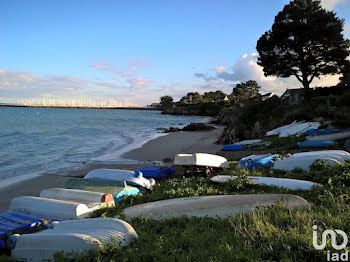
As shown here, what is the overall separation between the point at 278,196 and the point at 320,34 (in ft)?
85.4

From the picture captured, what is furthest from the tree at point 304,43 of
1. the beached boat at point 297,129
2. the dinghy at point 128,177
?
the dinghy at point 128,177

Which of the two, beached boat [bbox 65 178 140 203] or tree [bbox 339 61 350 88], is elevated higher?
tree [bbox 339 61 350 88]

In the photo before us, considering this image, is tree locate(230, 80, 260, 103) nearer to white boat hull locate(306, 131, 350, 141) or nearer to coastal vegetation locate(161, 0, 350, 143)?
coastal vegetation locate(161, 0, 350, 143)

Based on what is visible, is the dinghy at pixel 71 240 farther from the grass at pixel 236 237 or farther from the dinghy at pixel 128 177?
the dinghy at pixel 128 177

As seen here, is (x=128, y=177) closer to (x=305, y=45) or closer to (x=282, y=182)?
(x=282, y=182)

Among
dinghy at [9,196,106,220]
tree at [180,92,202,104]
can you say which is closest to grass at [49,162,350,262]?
dinghy at [9,196,106,220]

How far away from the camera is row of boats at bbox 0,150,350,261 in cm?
348

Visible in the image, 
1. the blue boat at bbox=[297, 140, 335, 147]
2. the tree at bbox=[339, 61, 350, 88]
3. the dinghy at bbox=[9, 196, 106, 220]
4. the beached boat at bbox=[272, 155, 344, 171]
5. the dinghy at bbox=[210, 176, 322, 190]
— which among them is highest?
the tree at bbox=[339, 61, 350, 88]

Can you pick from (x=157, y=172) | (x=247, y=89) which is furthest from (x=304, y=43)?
(x=247, y=89)

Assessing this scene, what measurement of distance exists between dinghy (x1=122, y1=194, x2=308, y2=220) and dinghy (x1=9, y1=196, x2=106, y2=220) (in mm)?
795

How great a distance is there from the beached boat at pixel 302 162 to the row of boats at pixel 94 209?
0.09 feet

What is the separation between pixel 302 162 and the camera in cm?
784

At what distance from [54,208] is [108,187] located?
1.58 m

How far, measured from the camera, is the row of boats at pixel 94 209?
11.4 ft
